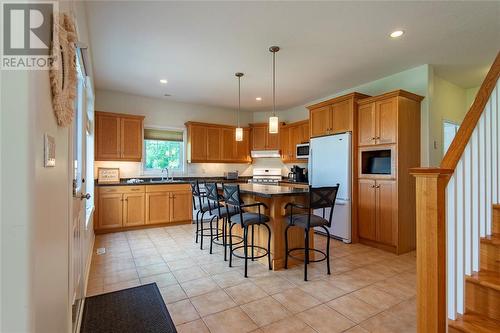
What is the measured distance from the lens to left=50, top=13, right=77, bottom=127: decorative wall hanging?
968mm

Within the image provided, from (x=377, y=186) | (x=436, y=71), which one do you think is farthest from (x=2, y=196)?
(x=436, y=71)

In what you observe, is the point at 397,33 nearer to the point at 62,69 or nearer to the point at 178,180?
the point at 62,69

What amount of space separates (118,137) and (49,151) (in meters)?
4.26

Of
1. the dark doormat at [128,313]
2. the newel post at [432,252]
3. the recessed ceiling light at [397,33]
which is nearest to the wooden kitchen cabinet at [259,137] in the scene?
the recessed ceiling light at [397,33]

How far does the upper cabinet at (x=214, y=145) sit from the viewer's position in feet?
18.4

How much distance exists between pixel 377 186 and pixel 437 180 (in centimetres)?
248

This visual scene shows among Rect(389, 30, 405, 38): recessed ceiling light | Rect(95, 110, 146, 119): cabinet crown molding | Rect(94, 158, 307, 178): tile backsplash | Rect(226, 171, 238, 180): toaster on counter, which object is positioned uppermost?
Rect(389, 30, 405, 38): recessed ceiling light

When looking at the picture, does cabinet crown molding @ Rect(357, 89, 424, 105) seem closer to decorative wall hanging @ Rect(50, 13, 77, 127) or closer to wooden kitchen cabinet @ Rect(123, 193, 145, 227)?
decorative wall hanging @ Rect(50, 13, 77, 127)

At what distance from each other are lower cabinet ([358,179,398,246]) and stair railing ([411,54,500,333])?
75.1 inches

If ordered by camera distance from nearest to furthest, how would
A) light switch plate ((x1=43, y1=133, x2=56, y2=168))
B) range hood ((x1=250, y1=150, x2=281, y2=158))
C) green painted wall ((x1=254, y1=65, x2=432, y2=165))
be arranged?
light switch plate ((x1=43, y1=133, x2=56, y2=168))
green painted wall ((x1=254, y1=65, x2=432, y2=165))
range hood ((x1=250, y1=150, x2=281, y2=158))

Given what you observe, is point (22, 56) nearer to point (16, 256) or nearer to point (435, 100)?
point (16, 256)

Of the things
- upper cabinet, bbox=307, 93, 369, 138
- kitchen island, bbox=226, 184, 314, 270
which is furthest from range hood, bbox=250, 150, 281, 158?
kitchen island, bbox=226, 184, 314, 270

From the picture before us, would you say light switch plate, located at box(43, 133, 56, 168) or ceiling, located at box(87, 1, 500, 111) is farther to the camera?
ceiling, located at box(87, 1, 500, 111)

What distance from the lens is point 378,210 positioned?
3.71 meters
